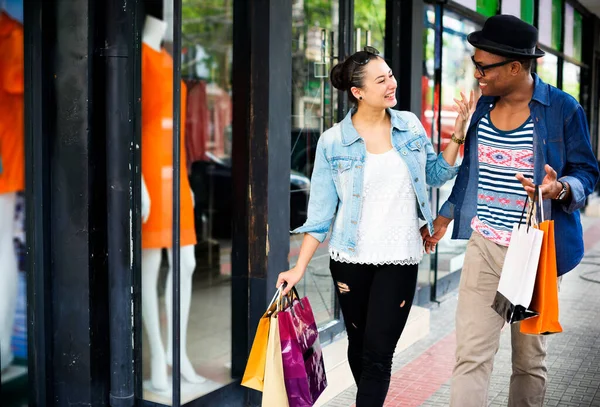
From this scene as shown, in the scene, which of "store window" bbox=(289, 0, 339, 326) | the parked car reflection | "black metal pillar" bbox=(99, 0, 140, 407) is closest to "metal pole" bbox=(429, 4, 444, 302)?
"store window" bbox=(289, 0, 339, 326)

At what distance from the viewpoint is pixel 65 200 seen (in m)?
3.60

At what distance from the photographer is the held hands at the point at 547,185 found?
9.77 ft

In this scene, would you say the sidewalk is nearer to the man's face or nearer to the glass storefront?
the glass storefront

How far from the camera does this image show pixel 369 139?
3588mm

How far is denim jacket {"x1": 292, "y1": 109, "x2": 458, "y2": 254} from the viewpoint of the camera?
3.49 m

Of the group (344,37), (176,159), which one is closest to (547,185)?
(176,159)

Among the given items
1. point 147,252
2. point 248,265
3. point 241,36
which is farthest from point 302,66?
point 147,252

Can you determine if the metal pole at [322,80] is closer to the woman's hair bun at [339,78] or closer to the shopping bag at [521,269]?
the woman's hair bun at [339,78]

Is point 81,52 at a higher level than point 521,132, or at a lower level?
higher

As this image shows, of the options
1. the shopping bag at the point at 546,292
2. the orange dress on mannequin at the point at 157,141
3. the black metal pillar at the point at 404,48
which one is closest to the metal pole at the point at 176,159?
the orange dress on mannequin at the point at 157,141

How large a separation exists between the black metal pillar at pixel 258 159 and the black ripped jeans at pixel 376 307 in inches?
32.6

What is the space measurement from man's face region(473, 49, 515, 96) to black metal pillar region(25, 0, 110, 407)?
173 cm

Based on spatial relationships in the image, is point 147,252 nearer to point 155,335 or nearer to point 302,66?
point 155,335

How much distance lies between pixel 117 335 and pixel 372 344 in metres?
1.21
